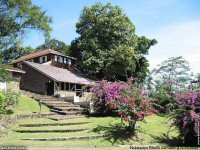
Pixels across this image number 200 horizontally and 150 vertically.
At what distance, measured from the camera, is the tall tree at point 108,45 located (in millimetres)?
44500

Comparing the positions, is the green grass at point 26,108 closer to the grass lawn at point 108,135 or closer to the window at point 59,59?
the grass lawn at point 108,135

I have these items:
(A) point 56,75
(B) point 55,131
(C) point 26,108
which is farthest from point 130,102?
(A) point 56,75

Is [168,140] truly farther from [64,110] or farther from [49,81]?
[49,81]

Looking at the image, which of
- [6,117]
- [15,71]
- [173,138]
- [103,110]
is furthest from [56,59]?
[173,138]

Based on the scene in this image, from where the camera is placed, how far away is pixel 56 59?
49.0 m

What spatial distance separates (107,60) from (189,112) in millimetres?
30085

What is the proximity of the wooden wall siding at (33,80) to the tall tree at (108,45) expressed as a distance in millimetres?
7536

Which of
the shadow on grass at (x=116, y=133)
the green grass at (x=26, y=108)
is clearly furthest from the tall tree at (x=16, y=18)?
the shadow on grass at (x=116, y=133)

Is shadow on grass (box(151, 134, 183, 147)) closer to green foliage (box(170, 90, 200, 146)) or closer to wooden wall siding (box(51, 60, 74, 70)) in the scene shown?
green foliage (box(170, 90, 200, 146))

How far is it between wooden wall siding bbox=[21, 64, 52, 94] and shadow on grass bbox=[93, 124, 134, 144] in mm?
22914

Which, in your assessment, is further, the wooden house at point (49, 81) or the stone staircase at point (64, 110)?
the wooden house at point (49, 81)

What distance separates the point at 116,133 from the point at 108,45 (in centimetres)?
3189

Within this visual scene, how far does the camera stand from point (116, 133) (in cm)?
1705

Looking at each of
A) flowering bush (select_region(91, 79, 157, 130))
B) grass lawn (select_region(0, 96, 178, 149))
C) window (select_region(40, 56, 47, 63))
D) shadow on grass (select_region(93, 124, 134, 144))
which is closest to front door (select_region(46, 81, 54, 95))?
window (select_region(40, 56, 47, 63))
